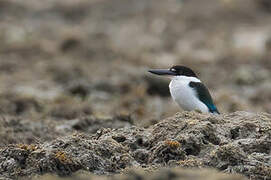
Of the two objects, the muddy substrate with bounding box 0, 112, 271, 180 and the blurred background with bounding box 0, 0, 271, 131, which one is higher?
the muddy substrate with bounding box 0, 112, 271, 180

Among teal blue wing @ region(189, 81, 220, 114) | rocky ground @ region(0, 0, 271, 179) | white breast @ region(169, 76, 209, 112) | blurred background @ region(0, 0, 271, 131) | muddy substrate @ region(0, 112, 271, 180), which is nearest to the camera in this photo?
muddy substrate @ region(0, 112, 271, 180)

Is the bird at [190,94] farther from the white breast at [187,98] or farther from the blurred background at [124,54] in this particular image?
the blurred background at [124,54]

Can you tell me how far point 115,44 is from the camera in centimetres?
2686

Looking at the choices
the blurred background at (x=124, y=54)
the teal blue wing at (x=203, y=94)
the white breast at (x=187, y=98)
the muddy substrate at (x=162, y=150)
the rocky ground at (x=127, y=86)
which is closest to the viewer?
the muddy substrate at (x=162, y=150)

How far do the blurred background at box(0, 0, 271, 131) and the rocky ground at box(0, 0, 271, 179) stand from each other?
0.14 ft

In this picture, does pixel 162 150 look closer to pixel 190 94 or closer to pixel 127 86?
pixel 190 94

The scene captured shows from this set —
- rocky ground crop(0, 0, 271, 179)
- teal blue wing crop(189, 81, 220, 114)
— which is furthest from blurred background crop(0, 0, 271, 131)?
teal blue wing crop(189, 81, 220, 114)

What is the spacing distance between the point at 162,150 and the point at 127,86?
467 inches

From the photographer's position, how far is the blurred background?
1777 cm

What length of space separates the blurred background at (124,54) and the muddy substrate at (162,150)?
16.1 ft

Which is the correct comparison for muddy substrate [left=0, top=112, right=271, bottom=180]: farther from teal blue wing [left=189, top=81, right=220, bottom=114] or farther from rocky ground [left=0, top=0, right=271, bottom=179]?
teal blue wing [left=189, top=81, right=220, bottom=114]

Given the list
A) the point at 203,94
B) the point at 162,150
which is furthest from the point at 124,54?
the point at 162,150

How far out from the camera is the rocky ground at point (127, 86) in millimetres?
7988

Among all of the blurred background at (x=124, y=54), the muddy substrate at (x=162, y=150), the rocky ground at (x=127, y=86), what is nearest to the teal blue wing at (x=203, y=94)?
the rocky ground at (x=127, y=86)
